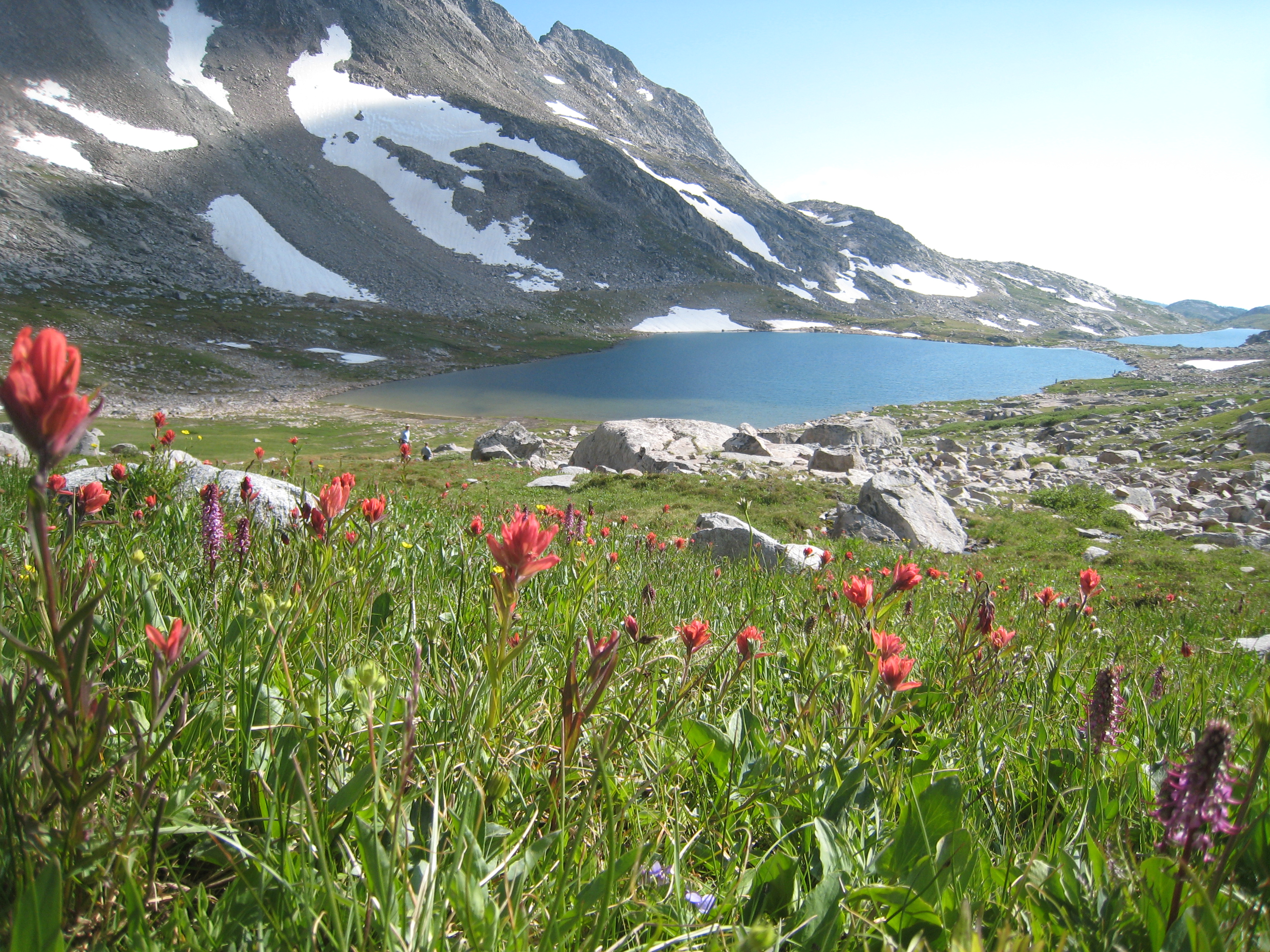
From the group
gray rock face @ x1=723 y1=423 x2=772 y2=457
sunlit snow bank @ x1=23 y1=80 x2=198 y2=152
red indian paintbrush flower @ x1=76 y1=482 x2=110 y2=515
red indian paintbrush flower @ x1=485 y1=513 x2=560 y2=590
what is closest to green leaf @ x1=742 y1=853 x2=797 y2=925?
red indian paintbrush flower @ x1=485 y1=513 x2=560 y2=590

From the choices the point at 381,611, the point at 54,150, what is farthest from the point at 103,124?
the point at 381,611

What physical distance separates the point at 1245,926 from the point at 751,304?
374 ft

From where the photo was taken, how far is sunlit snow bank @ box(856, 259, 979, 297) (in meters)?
160

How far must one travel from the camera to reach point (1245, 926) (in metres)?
1.07

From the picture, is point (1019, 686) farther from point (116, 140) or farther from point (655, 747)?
point (116, 140)

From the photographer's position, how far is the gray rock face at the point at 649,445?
20.8m

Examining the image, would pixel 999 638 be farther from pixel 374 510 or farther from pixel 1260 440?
pixel 1260 440

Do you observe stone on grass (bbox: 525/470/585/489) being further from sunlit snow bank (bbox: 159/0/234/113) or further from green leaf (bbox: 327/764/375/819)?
sunlit snow bank (bbox: 159/0/234/113)

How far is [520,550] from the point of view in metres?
1.26

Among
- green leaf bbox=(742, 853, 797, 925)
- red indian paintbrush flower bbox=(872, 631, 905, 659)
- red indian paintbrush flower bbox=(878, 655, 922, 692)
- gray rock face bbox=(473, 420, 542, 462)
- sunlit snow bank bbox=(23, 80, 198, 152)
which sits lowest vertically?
gray rock face bbox=(473, 420, 542, 462)

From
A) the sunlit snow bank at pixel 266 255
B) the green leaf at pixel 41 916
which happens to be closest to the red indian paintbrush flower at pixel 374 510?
the green leaf at pixel 41 916

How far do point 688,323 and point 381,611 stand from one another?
97.3 metres

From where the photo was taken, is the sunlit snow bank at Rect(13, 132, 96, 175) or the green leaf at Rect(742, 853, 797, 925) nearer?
the green leaf at Rect(742, 853, 797, 925)

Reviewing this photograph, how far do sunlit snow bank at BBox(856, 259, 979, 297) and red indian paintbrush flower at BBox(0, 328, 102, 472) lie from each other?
171 meters
